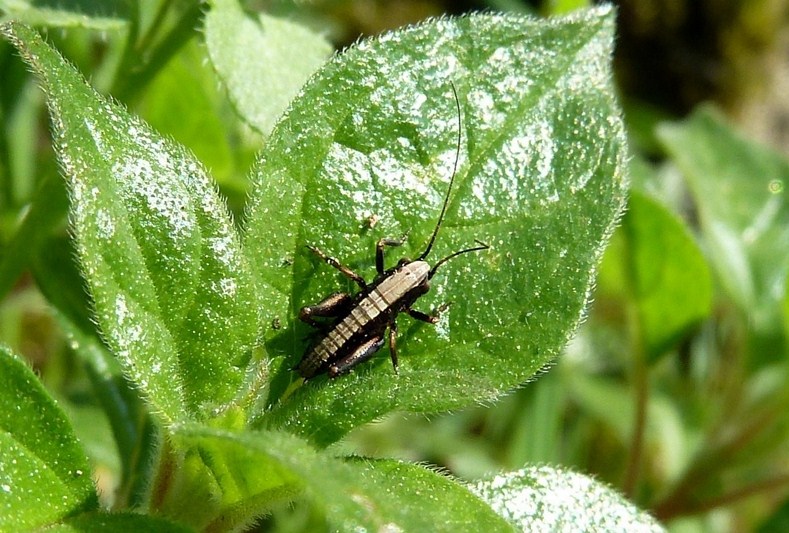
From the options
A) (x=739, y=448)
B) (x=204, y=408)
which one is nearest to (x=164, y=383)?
(x=204, y=408)

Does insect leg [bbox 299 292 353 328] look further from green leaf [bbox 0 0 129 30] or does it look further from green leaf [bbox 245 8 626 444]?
green leaf [bbox 0 0 129 30]

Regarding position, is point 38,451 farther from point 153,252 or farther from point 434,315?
point 434,315

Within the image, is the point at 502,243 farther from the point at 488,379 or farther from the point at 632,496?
the point at 632,496

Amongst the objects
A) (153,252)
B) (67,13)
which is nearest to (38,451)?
(153,252)

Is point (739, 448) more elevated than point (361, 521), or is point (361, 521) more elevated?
point (739, 448)

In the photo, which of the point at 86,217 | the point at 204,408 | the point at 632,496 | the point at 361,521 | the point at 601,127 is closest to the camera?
the point at 361,521

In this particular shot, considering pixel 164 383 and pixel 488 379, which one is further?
pixel 488 379

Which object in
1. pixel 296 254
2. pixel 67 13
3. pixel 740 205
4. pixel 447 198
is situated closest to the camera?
pixel 296 254
